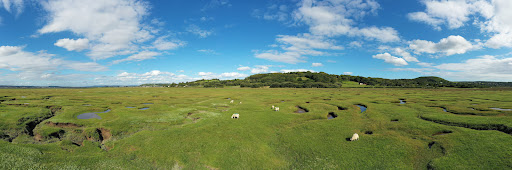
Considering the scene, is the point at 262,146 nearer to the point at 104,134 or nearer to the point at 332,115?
the point at 104,134

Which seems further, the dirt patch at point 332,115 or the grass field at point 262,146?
the dirt patch at point 332,115

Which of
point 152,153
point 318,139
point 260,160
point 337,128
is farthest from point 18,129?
point 337,128

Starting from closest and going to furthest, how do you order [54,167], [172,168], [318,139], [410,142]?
[54,167] → [172,168] → [410,142] → [318,139]

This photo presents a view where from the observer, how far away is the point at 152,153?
17.4m

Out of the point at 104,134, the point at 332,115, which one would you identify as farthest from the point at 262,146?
the point at 332,115

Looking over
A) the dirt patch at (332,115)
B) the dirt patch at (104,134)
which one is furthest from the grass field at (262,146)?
the dirt patch at (332,115)

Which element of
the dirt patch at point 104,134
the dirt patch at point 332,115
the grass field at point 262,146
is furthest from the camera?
the dirt patch at point 332,115

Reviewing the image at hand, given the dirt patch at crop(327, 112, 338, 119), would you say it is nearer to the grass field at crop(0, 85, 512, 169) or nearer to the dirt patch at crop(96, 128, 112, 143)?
the grass field at crop(0, 85, 512, 169)

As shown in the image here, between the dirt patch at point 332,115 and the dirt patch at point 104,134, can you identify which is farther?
the dirt patch at point 332,115

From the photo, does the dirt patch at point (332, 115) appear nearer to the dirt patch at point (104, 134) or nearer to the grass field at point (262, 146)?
the grass field at point (262, 146)

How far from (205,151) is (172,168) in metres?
3.31

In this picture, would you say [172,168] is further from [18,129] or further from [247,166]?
[18,129]

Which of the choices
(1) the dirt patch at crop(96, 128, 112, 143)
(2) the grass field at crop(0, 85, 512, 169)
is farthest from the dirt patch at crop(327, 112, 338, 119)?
(1) the dirt patch at crop(96, 128, 112, 143)

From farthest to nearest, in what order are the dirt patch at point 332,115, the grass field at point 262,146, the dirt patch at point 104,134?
the dirt patch at point 332,115 → the dirt patch at point 104,134 → the grass field at point 262,146
